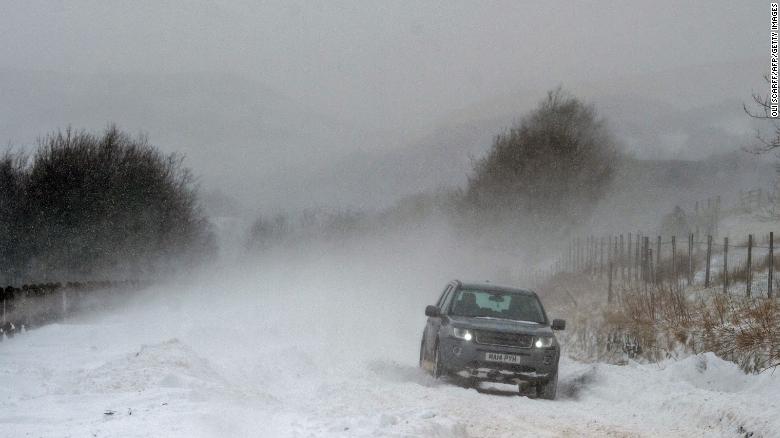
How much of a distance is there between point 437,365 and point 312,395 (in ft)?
7.73

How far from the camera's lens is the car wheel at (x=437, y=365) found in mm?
13898

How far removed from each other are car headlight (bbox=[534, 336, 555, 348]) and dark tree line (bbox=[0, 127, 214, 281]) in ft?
148

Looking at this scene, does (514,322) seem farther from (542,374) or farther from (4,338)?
(4,338)

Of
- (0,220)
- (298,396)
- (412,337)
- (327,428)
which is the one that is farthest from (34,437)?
(0,220)

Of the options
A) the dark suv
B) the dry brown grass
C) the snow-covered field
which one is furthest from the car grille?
the dry brown grass

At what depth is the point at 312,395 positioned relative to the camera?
1251 cm

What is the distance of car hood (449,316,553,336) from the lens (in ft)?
46.0

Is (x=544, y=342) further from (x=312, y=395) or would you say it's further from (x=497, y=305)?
(x=312, y=395)

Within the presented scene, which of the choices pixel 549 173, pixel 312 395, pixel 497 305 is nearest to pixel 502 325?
pixel 497 305

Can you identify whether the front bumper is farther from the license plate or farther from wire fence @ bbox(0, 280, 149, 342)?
wire fence @ bbox(0, 280, 149, 342)

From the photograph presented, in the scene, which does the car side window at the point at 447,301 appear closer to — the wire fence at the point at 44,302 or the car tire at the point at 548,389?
the car tire at the point at 548,389

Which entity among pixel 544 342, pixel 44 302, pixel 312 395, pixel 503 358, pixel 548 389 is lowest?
pixel 44 302

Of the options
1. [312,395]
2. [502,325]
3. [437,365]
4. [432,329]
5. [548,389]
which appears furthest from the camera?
[432,329]

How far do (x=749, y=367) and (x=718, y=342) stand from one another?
1.44 metres
